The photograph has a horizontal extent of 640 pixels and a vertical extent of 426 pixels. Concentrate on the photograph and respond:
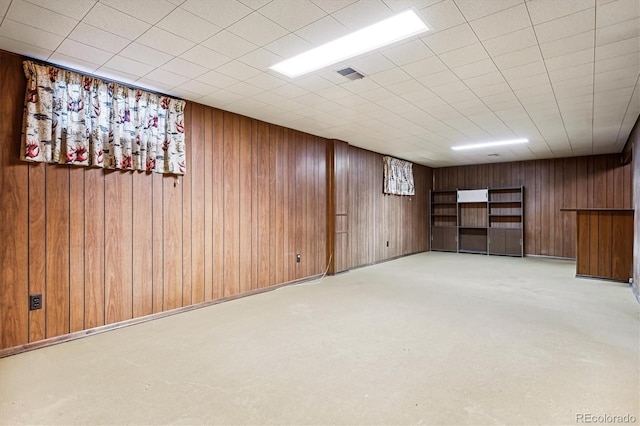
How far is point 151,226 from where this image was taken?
375cm

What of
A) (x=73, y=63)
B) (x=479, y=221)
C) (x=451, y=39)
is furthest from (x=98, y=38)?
(x=479, y=221)

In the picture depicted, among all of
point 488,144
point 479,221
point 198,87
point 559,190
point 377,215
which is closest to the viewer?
point 198,87

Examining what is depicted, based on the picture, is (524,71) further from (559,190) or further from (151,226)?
(559,190)

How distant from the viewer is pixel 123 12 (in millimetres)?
2254

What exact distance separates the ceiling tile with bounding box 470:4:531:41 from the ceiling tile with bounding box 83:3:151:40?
2340 millimetres

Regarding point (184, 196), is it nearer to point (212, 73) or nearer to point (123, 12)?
point (212, 73)

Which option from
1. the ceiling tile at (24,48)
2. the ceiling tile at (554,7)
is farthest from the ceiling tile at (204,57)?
the ceiling tile at (554,7)

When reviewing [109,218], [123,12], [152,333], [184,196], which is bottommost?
[152,333]

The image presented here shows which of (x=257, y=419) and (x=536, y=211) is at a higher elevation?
(x=536, y=211)

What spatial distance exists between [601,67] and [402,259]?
565cm

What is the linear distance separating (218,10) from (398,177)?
663 cm

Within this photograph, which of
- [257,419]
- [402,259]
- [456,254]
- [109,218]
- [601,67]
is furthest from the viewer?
[456,254]

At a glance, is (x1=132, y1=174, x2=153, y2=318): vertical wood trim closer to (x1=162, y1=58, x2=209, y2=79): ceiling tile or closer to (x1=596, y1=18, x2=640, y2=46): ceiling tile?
(x1=162, y1=58, x2=209, y2=79): ceiling tile

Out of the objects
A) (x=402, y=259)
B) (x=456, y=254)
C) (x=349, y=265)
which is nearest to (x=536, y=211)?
(x=456, y=254)
